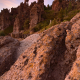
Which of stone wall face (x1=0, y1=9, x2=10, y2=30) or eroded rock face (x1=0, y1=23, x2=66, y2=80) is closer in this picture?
eroded rock face (x1=0, y1=23, x2=66, y2=80)

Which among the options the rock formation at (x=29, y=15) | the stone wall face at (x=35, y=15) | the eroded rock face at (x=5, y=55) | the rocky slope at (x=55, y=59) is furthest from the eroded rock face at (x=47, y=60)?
the stone wall face at (x=35, y=15)

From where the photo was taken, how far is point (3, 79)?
4.99 m

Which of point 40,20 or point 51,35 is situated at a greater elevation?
point 40,20

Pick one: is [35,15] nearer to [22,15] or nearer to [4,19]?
[22,15]

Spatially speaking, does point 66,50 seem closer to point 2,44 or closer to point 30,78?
point 30,78

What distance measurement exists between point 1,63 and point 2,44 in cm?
214

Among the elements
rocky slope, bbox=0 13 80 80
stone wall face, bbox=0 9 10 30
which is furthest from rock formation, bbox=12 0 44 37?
rocky slope, bbox=0 13 80 80

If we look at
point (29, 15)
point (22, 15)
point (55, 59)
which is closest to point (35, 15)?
point (29, 15)

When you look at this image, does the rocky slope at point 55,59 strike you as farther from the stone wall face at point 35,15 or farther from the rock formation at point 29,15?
the stone wall face at point 35,15

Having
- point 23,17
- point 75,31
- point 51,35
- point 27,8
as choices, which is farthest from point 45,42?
point 27,8

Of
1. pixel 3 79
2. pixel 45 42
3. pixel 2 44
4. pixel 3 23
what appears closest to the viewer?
pixel 45 42

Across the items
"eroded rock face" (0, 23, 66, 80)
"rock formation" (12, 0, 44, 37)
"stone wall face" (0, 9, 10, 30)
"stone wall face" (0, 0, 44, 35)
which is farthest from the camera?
"stone wall face" (0, 9, 10, 30)

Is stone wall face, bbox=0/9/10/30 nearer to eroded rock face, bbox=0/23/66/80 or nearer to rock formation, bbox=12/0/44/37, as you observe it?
rock formation, bbox=12/0/44/37

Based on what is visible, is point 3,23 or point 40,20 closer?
point 40,20
